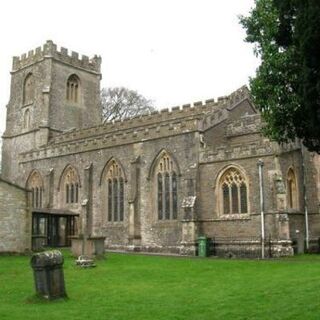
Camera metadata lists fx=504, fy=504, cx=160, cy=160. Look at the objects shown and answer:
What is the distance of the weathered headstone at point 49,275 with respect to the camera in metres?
10.7

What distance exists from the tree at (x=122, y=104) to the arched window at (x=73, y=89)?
8.10 m

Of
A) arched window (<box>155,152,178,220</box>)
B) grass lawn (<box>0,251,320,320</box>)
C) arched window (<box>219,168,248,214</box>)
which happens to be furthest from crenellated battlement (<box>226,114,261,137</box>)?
grass lawn (<box>0,251,320,320</box>)

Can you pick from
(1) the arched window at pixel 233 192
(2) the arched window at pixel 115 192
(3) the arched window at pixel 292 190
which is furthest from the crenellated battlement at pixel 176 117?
(3) the arched window at pixel 292 190

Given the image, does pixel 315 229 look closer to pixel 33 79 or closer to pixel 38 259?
pixel 38 259

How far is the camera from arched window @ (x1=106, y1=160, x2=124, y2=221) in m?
31.6

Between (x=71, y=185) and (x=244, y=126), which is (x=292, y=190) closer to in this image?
(x=244, y=126)

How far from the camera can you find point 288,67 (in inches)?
480

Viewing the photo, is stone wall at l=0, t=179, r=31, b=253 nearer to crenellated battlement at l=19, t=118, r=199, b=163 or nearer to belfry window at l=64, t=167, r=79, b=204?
crenellated battlement at l=19, t=118, r=199, b=163

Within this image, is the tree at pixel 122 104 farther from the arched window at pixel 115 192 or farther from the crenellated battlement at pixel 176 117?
the arched window at pixel 115 192

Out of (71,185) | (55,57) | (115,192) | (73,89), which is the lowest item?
(115,192)

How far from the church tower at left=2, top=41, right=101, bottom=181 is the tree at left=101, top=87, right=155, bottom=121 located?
20.4ft

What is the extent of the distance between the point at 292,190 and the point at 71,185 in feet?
51.2

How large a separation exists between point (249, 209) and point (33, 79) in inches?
1007

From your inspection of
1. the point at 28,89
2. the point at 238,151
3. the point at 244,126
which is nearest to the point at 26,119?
the point at 28,89
